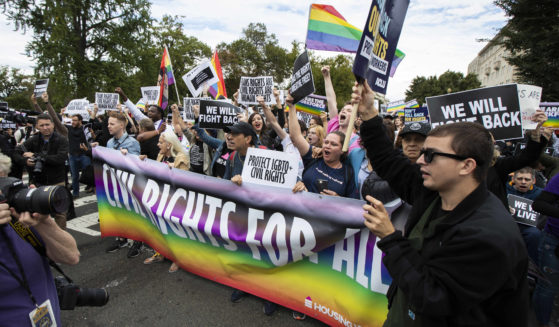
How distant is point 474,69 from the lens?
2867 inches

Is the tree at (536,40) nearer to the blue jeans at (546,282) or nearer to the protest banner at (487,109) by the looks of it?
the protest banner at (487,109)

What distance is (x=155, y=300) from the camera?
3322 millimetres

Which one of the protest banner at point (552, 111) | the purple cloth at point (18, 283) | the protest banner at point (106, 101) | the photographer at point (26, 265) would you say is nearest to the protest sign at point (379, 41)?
the photographer at point (26, 265)

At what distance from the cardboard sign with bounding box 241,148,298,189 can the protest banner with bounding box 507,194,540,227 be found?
2.81 m

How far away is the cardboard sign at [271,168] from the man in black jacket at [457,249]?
1.47 meters

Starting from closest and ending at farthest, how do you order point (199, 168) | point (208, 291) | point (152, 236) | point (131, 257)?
point (208, 291), point (152, 236), point (131, 257), point (199, 168)

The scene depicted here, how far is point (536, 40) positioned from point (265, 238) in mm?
15854

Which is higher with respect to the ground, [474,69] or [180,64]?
[474,69]

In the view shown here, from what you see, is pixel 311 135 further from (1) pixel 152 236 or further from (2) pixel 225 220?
(1) pixel 152 236

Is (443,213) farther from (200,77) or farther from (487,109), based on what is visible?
(200,77)

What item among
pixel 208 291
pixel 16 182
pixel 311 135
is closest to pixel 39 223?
pixel 16 182

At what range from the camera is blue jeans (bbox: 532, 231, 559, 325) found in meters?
2.79

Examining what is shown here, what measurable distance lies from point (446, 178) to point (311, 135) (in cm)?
317

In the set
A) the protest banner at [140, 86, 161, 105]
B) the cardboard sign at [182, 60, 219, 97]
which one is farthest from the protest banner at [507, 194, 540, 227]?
the protest banner at [140, 86, 161, 105]
